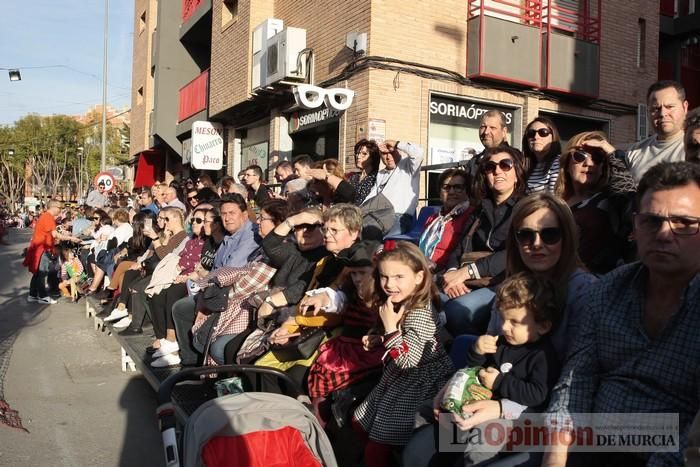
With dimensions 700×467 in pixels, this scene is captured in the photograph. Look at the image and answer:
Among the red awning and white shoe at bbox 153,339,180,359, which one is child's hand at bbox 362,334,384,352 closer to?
white shoe at bbox 153,339,180,359

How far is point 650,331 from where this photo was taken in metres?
2.15

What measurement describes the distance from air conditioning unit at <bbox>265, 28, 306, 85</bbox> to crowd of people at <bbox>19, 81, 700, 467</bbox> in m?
5.19

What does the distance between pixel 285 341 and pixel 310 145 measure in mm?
9074

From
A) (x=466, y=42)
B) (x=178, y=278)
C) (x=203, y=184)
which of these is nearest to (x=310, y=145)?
(x=203, y=184)

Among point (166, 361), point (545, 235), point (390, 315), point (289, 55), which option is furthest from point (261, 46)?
point (545, 235)

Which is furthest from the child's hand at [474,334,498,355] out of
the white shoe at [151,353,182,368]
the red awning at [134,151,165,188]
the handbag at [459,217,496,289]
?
the red awning at [134,151,165,188]

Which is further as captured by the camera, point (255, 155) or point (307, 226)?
point (255, 155)

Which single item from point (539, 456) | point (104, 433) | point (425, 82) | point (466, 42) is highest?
point (466, 42)

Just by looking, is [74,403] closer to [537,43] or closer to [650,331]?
[650,331]

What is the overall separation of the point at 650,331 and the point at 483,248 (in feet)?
6.35

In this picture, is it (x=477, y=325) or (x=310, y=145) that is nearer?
(x=477, y=325)

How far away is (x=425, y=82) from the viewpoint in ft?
33.3

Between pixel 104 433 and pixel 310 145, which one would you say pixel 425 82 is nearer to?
pixel 310 145

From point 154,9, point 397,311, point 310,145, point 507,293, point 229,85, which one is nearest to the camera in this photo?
point 507,293
